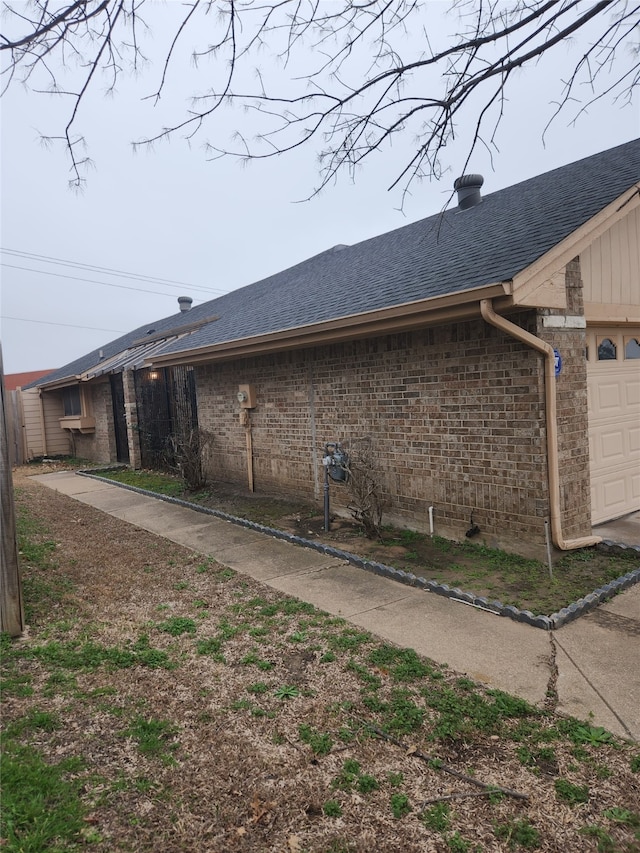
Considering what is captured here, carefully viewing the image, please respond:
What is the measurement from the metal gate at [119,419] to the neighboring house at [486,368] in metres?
7.19

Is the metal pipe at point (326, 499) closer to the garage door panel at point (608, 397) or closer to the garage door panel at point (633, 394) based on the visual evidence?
the garage door panel at point (608, 397)

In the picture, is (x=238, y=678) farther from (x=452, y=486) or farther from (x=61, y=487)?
(x=61, y=487)

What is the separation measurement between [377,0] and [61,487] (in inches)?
419

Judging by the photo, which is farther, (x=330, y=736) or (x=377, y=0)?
(x=377, y=0)

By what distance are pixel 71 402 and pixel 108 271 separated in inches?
975

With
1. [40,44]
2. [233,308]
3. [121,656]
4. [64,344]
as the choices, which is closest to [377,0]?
[40,44]

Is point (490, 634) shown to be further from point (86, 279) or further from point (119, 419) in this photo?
point (86, 279)

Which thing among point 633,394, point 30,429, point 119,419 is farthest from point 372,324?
point 30,429

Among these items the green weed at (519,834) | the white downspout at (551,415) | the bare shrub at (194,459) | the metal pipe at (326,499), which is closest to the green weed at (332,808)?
the green weed at (519,834)

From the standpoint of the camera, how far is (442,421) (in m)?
5.78

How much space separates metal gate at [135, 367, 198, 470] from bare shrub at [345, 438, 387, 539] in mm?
4828

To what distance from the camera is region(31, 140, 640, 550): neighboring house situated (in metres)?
4.94

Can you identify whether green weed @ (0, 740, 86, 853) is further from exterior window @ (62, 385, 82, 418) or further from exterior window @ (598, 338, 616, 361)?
exterior window @ (62, 385, 82, 418)

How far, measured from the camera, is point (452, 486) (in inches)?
226
